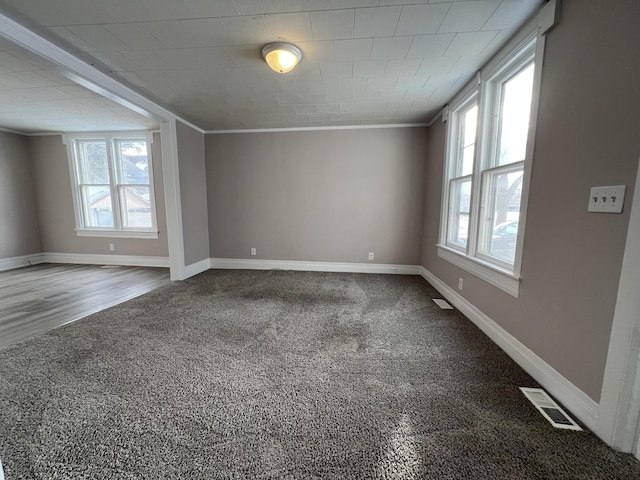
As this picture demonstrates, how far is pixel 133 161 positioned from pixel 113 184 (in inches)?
24.2

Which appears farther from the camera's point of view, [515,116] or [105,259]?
[105,259]

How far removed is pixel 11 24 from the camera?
1.76 meters

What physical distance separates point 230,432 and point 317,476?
0.49 meters

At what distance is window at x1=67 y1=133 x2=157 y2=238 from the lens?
15.0ft

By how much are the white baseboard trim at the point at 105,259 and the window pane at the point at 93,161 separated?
1521 mm

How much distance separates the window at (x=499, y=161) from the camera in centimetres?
185

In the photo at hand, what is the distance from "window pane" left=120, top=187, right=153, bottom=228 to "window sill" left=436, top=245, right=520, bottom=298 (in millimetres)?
5355

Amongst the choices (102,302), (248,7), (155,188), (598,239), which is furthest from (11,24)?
(598,239)

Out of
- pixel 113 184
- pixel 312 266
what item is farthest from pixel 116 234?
pixel 312 266

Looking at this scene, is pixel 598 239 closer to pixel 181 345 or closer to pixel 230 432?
pixel 230 432

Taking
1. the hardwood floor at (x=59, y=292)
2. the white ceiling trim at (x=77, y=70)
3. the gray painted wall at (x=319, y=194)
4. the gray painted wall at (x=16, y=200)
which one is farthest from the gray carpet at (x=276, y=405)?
the gray painted wall at (x=16, y=200)

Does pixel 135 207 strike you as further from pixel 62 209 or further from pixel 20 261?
pixel 20 261

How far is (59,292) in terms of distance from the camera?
3227 millimetres

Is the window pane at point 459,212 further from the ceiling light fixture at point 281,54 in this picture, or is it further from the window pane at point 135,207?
the window pane at point 135,207
